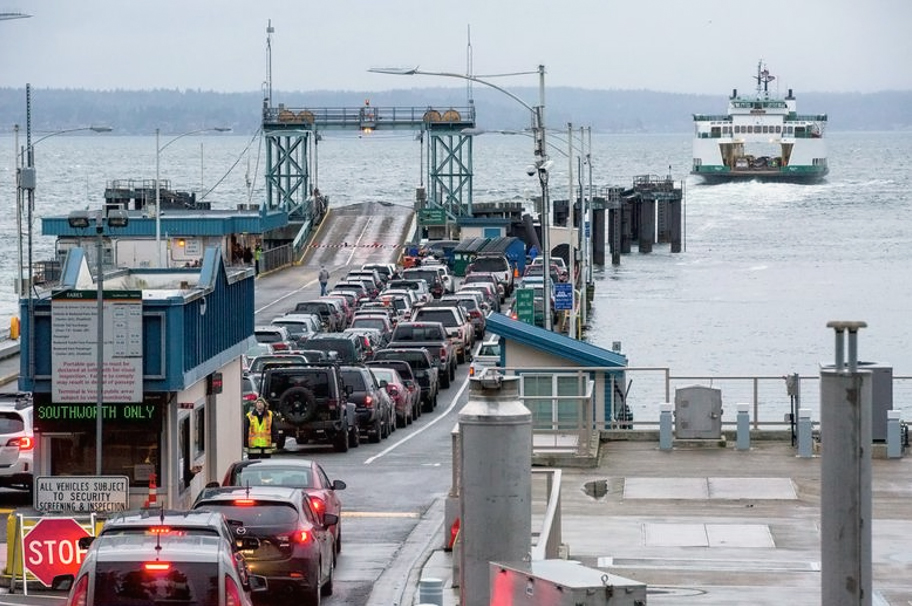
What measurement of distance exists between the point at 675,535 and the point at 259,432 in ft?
34.7

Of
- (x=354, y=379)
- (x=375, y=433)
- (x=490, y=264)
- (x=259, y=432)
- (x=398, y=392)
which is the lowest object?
(x=375, y=433)

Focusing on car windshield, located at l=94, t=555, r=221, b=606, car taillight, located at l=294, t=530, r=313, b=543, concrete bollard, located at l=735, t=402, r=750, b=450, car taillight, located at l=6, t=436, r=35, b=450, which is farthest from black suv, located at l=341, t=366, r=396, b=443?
car windshield, located at l=94, t=555, r=221, b=606

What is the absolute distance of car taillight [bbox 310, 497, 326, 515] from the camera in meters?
22.2

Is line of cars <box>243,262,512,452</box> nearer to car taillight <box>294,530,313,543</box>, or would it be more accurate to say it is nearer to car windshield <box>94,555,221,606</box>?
car taillight <box>294,530,313,543</box>

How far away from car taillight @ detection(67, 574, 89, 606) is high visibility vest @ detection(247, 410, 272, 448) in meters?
17.4

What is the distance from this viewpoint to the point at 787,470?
29.3 m

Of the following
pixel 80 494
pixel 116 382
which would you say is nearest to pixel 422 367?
pixel 116 382

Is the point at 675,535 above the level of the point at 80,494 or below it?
below

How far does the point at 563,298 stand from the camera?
5341cm

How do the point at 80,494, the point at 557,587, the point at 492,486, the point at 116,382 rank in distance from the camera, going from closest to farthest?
the point at 557,587
the point at 492,486
the point at 80,494
the point at 116,382

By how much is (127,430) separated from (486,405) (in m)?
15.4

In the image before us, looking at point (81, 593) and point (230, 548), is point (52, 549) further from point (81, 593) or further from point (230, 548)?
point (81, 593)

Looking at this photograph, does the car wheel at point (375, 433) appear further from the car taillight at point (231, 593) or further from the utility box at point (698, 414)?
the car taillight at point (231, 593)

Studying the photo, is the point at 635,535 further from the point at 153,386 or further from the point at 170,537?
the point at 170,537
